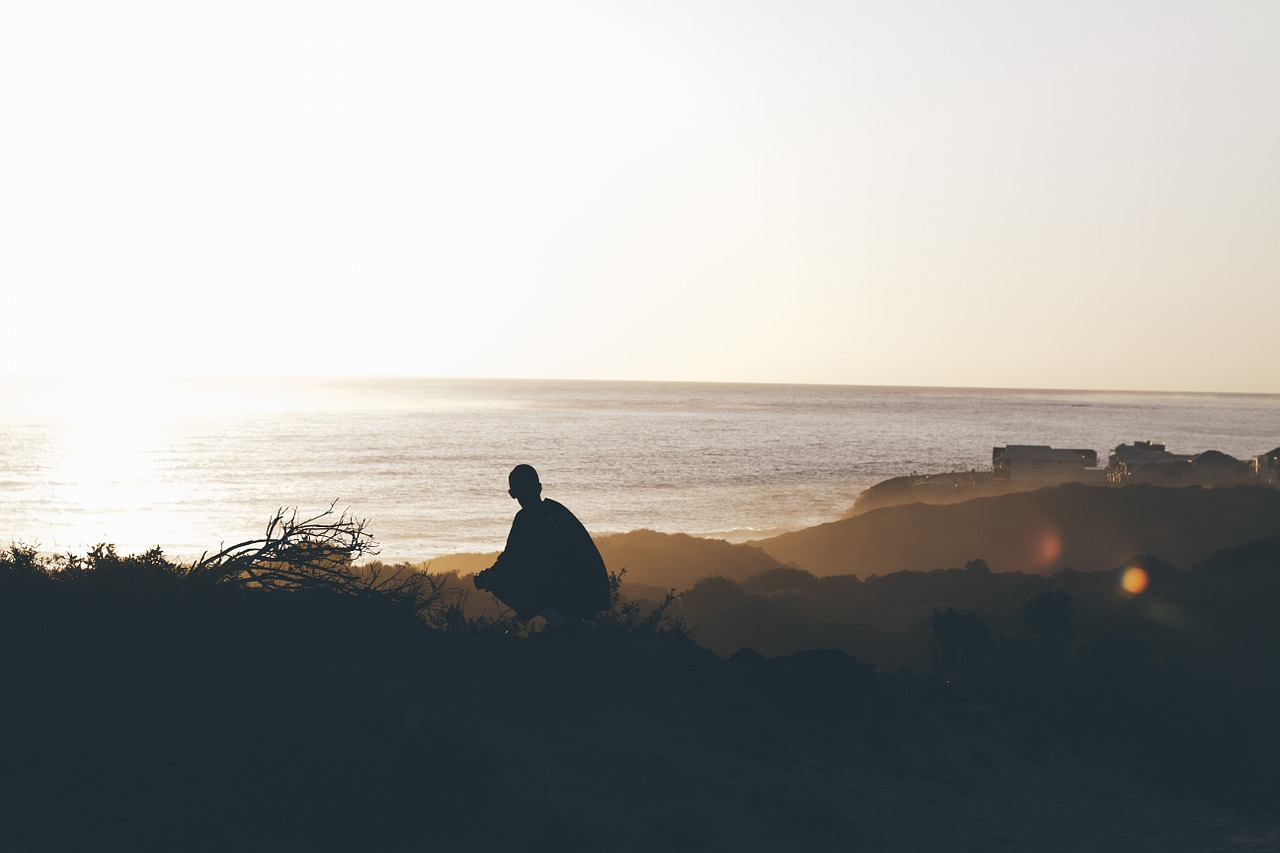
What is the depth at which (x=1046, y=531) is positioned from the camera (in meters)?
40.3

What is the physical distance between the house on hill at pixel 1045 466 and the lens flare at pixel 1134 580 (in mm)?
35313

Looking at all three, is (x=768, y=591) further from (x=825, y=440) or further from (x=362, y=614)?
(x=825, y=440)

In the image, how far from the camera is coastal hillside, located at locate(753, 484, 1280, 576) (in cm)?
3778

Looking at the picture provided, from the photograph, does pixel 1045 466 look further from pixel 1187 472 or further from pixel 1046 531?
pixel 1046 531

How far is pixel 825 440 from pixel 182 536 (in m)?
95.6

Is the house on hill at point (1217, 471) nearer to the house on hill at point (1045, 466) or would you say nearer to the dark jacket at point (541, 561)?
the house on hill at point (1045, 466)

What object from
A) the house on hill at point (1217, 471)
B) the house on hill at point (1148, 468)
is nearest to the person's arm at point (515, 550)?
the house on hill at point (1148, 468)

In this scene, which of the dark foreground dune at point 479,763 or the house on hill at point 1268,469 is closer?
the dark foreground dune at point 479,763

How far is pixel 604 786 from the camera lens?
26.3 feet

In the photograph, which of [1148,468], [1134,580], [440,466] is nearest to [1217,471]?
[1148,468]

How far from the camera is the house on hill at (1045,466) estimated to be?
206ft

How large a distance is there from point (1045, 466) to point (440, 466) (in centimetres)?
4690

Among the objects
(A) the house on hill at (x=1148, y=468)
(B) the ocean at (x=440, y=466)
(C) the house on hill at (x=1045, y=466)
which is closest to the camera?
(B) the ocean at (x=440, y=466)

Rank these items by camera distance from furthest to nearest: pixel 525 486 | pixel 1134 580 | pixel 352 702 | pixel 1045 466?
pixel 1045 466 → pixel 1134 580 → pixel 525 486 → pixel 352 702
